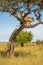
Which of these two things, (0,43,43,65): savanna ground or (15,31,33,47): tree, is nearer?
(0,43,43,65): savanna ground

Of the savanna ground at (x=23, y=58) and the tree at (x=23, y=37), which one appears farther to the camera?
the tree at (x=23, y=37)

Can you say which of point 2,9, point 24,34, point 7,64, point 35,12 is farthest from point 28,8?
point 24,34

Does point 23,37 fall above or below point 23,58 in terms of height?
above

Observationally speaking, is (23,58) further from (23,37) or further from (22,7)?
(23,37)

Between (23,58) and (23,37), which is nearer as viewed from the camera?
(23,58)

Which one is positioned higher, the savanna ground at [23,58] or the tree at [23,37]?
the tree at [23,37]

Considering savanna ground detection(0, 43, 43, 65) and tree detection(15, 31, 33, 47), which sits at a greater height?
tree detection(15, 31, 33, 47)

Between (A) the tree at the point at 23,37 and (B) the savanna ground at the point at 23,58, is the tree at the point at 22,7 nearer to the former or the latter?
(B) the savanna ground at the point at 23,58

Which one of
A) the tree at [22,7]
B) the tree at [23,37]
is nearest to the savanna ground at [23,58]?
the tree at [22,7]

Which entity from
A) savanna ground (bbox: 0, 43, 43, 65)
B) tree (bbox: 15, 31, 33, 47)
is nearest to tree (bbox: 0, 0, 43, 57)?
savanna ground (bbox: 0, 43, 43, 65)

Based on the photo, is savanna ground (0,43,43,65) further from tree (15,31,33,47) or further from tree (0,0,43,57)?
tree (15,31,33,47)

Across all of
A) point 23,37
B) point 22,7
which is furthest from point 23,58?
point 23,37

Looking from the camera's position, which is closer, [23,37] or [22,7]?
[22,7]

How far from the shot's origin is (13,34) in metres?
22.3
